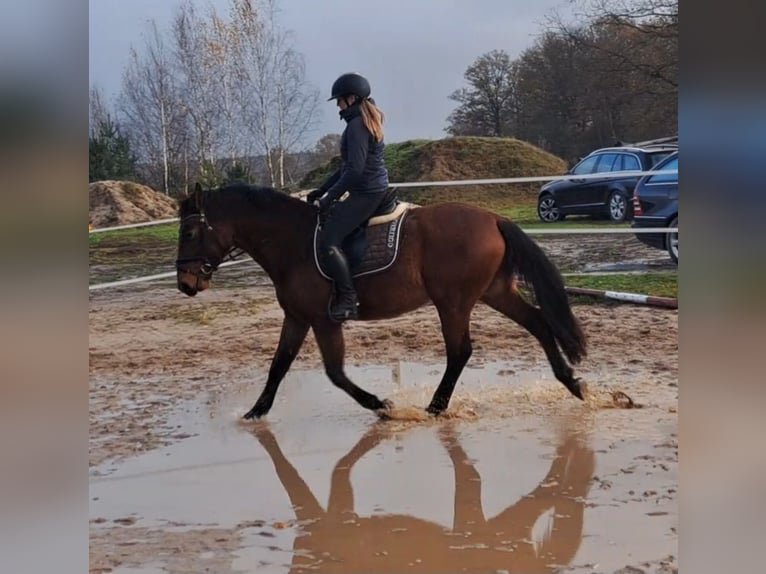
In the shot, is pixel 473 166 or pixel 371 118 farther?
pixel 473 166

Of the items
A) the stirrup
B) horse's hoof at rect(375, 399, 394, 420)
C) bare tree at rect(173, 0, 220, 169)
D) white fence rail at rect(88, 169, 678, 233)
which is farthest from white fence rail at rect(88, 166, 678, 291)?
horse's hoof at rect(375, 399, 394, 420)

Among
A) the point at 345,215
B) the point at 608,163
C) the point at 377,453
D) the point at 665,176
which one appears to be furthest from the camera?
the point at 608,163

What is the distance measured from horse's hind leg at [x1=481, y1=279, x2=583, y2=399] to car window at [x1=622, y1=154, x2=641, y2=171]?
2568 millimetres

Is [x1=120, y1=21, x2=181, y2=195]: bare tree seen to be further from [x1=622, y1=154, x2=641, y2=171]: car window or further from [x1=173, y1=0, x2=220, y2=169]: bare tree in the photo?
[x1=622, y1=154, x2=641, y2=171]: car window

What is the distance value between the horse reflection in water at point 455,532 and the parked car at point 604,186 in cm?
361

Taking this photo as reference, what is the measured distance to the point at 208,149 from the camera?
739 centimetres

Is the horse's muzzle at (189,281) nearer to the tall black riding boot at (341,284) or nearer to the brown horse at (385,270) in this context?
the brown horse at (385,270)

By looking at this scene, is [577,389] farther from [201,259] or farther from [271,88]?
[271,88]

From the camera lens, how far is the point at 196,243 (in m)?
5.33

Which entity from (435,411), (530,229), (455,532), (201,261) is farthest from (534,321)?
(530,229)

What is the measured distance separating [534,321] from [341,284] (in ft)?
4.34
